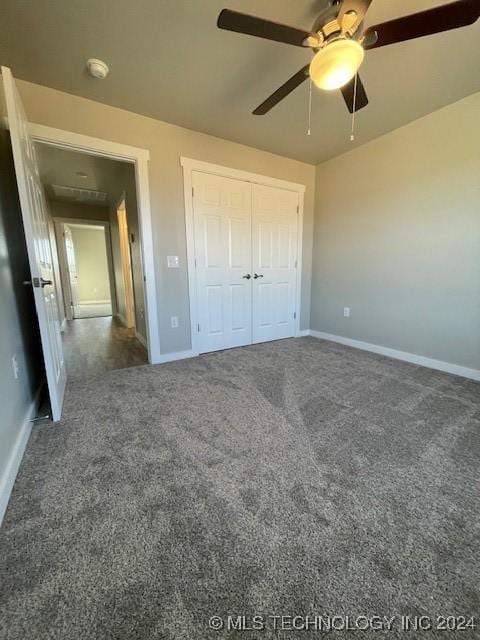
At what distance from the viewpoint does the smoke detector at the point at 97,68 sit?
1.77 m

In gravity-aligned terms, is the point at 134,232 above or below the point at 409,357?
above

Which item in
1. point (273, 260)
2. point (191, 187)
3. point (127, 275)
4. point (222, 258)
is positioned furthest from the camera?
point (127, 275)

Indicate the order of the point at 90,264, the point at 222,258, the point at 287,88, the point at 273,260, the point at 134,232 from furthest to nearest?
1. the point at 90,264
2. the point at 273,260
3. the point at 134,232
4. the point at 222,258
5. the point at 287,88

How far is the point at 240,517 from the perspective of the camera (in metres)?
1.04

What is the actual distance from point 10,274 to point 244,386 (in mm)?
1875

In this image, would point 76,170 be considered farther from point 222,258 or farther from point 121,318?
point 121,318

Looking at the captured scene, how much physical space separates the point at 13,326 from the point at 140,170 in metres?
1.82

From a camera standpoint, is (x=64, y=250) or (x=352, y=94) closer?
(x=352, y=94)

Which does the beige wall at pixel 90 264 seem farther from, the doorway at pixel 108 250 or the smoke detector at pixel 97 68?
the smoke detector at pixel 97 68

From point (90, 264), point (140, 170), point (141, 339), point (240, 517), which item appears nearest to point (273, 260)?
point (140, 170)

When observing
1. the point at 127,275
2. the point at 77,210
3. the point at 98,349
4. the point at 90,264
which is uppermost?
the point at 77,210

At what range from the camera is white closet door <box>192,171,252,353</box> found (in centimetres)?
291

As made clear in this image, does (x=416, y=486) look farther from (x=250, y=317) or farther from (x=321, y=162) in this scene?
(x=321, y=162)

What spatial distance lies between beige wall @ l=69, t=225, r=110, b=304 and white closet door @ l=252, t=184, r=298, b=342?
20.5 ft
